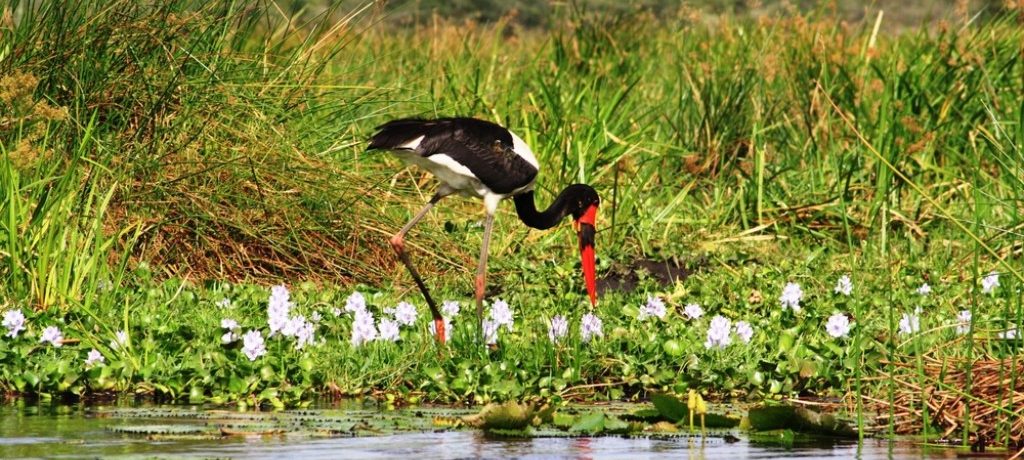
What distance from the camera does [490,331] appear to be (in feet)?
20.0

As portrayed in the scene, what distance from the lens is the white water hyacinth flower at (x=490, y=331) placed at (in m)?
6.00

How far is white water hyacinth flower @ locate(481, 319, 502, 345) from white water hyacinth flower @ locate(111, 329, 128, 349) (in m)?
1.29

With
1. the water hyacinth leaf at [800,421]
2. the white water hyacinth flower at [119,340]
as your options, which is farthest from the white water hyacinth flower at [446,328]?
the water hyacinth leaf at [800,421]

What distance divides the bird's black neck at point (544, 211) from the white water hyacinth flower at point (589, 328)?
1644mm

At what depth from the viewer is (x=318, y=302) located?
7.00 meters

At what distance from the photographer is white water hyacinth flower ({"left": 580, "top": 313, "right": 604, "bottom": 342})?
600 centimetres

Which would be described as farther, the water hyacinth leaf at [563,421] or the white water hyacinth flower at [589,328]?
the white water hyacinth flower at [589,328]

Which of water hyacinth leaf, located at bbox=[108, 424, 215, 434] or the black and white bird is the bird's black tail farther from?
water hyacinth leaf, located at bbox=[108, 424, 215, 434]

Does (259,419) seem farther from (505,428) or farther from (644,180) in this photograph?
(644,180)

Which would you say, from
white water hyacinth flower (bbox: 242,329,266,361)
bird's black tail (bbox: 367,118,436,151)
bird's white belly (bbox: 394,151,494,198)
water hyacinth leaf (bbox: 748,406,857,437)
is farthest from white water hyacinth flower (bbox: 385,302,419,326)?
water hyacinth leaf (bbox: 748,406,857,437)

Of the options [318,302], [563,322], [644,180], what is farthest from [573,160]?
[563,322]

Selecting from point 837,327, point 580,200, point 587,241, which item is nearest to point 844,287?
point 837,327

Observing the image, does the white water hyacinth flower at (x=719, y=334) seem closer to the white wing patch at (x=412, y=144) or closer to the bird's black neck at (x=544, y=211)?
the white wing patch at (x=412, y=144)

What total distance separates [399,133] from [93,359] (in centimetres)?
201
